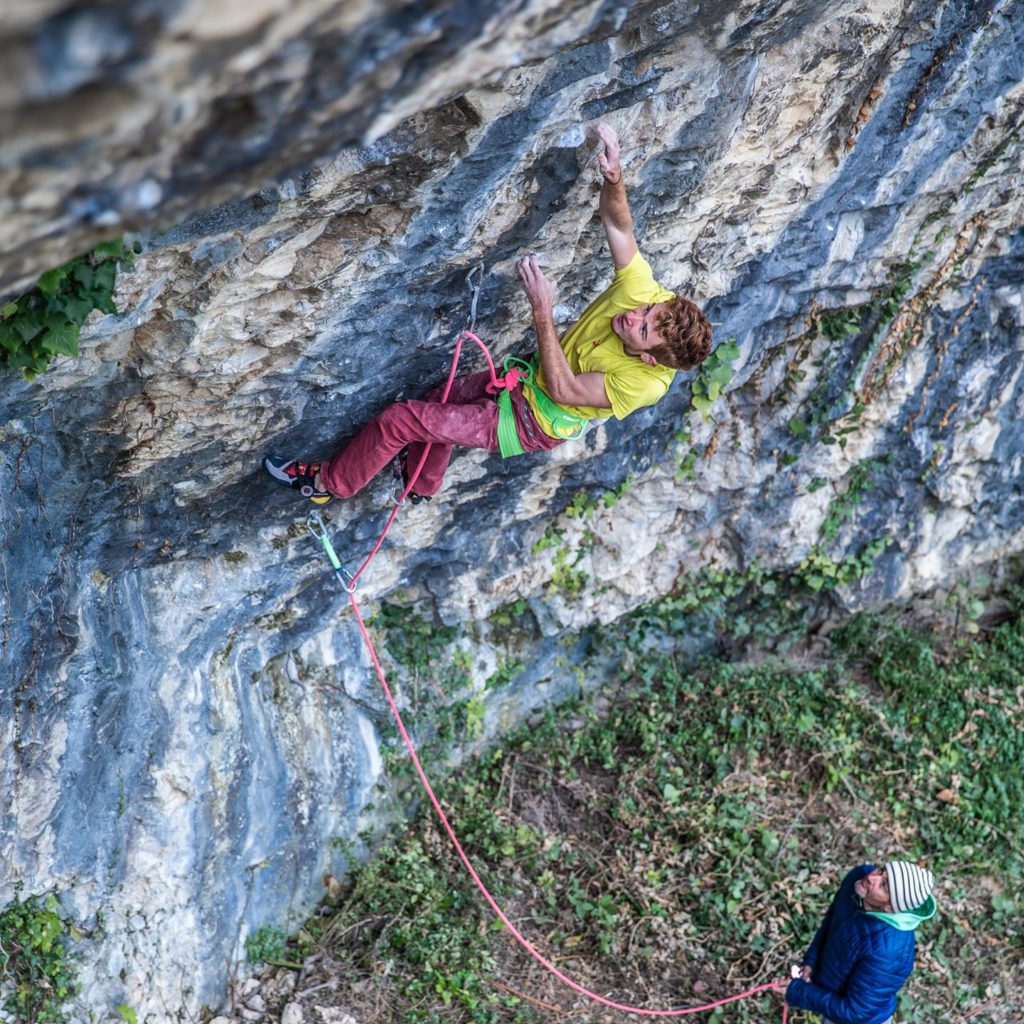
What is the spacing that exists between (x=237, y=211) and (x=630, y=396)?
1802 mm

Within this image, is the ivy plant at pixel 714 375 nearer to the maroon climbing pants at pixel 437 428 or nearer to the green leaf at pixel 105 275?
the maroon climbing pants at pixel 437 428

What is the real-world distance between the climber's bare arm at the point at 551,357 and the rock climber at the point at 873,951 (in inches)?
113

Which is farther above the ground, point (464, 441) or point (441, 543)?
point (464, 441)

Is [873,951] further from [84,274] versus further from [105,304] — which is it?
[84,274]

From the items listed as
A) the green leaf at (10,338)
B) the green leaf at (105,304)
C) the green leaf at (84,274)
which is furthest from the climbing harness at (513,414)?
the green leaf at (10,338)

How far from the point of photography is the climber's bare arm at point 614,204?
381 centimetres

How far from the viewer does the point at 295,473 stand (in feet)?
16.0

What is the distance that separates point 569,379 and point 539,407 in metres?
0.31

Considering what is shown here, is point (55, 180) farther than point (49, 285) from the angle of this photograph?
No

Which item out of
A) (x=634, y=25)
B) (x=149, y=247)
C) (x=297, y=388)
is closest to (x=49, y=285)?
(x=149, y=247)

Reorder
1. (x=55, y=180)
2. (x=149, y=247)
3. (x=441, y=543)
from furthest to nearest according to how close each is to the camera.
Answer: (x=441, y=543) → (x=149, y=247) → (x=55, y=180)

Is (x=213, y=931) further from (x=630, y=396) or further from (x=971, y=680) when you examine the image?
(x=971, y=680)

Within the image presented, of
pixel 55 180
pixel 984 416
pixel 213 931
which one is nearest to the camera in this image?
pixel 55 180

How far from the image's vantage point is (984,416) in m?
7.96
